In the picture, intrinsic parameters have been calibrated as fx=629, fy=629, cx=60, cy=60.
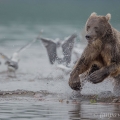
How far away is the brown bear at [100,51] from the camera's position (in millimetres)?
8219

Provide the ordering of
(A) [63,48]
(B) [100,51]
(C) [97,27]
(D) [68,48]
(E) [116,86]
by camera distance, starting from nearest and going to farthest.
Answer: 1. (C) [97,27]
2. (B) [100,51]
3. (E) [116,86]
4. (D) [68,48]
5. (A) [63,48]

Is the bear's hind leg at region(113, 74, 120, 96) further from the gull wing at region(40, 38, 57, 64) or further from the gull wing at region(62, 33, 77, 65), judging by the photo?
the gull wing at region(40, 38, 57, 64)

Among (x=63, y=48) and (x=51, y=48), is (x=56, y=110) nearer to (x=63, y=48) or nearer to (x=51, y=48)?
(x=63, y=48)

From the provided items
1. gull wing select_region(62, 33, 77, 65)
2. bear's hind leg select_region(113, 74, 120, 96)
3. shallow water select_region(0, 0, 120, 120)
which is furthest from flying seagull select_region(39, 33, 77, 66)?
bear's hind leg select_region(113, 74, 120, 96)

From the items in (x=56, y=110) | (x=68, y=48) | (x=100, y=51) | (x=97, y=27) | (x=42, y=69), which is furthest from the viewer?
(x=42, y=69)

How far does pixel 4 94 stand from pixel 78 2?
27.2 meters

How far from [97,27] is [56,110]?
1.76 metres

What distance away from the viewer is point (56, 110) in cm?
679

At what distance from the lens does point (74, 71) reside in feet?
28.3

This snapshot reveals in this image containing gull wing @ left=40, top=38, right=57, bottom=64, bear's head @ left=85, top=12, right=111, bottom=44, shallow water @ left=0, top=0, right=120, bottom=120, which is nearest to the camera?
shallow water @ left=0, top=0, right=120, bottom=120

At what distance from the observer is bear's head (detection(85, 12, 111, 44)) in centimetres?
813

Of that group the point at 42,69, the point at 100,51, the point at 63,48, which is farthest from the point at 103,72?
the point at 42,69

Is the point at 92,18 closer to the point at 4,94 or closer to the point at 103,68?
the point at 103,68

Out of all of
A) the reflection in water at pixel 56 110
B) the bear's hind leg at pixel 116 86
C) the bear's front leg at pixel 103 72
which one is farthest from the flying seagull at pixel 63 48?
the reflection in water at pixel 56 110
